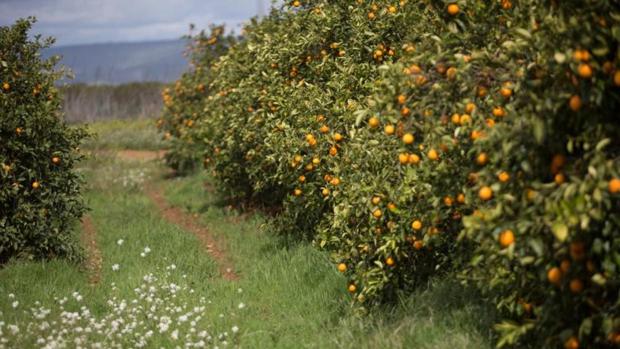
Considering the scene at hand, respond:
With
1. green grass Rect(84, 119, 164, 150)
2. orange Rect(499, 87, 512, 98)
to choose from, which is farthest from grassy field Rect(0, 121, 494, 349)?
green grass Rect(84, 119, 164, 150)

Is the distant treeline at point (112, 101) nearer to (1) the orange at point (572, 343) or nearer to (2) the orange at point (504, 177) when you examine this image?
(2) the orange at point (504, 177)

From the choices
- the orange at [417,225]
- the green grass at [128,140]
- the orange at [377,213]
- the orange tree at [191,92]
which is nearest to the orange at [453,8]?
the orange at [417,225]

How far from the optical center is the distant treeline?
33.3m

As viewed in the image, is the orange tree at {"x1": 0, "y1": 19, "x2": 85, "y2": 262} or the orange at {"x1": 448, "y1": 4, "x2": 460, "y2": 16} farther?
the orange tree at {"x1": 0, "y1": 19, "x2": 85, "y2": 262}

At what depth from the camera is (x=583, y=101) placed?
10.9 ft

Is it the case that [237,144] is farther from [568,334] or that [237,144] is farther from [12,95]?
[568,334]

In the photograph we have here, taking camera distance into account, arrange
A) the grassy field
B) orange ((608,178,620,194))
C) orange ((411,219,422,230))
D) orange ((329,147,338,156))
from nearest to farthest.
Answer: orange ((608,178,620,194))
orange ((411,219,422,230))
the grassy field
orange ((329,147,338,156))

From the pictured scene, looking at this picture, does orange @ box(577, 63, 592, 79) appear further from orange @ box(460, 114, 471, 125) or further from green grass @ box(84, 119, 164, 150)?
green grass @ box(84, 119, 164, 150)

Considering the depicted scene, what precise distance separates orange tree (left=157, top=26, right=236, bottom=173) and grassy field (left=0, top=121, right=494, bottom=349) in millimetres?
4727

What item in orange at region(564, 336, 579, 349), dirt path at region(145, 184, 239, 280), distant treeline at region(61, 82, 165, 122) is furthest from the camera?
distant treeline at region(61, 82, 165, 122)

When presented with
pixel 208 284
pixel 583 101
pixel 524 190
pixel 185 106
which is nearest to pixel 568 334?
pixel 524 190

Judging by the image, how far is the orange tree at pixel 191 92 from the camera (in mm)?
14203

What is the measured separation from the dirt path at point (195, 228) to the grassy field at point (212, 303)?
0.12 meters

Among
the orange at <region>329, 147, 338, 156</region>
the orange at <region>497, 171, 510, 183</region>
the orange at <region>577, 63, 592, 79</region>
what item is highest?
the orange at <region>577, 63, 592, 79</region>
